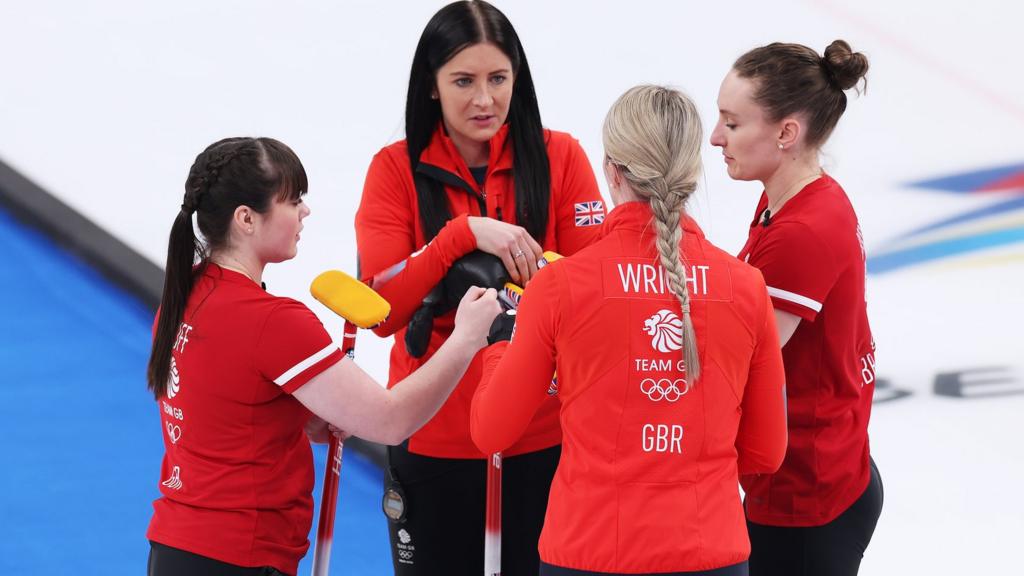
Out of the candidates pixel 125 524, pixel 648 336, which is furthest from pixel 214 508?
pixel 125 524

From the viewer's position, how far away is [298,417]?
2023mm

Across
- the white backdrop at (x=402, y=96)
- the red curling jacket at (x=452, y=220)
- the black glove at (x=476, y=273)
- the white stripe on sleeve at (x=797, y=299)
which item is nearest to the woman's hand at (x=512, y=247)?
the black glove at (x=476, y=273)

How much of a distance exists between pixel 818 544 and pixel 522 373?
70 centimetres

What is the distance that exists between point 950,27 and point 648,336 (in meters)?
4.57

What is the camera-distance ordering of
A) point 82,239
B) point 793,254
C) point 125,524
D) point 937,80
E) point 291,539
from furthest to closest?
point 937,80 → point 82,239 → point 125,524 → point 291,539 → point 793,254

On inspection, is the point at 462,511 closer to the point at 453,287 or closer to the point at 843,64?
the point at 453,287

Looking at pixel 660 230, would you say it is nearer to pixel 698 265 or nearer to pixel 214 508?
pixel 698 265

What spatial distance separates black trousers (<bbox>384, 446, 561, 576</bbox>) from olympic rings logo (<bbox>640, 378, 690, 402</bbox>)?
0.64 metres

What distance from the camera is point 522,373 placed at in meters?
1.72

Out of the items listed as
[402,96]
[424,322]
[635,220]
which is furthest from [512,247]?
[402,96]

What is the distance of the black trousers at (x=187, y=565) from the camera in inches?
76.3

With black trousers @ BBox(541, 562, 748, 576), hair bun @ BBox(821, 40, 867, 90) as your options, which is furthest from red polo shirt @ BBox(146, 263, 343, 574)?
hair bun @ BBox(821, 40, 867, 90)

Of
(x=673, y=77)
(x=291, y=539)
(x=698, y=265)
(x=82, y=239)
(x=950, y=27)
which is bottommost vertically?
(x=291, y=539)

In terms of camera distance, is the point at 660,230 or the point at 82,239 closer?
the point at 660,230
